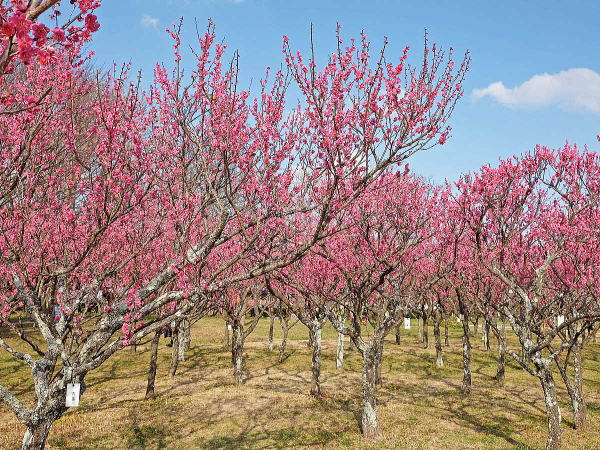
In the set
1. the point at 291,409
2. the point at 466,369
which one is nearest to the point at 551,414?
the point at 466,369

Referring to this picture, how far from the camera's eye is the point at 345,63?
7.32 meters

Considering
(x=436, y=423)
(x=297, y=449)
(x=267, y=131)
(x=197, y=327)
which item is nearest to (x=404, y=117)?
(x=267, y=131)

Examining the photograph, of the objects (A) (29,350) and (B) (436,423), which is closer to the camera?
(B) (436,423)

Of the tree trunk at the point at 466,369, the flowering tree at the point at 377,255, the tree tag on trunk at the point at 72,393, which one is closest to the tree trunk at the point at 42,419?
the tree tag on trunk at the point at 72,393

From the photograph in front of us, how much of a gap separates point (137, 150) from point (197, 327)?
31.3 m

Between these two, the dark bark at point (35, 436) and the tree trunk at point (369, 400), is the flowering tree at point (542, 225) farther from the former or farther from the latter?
the dark bark at point (35, 436)

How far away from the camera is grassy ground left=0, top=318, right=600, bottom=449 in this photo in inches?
481

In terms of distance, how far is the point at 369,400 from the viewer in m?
12.7

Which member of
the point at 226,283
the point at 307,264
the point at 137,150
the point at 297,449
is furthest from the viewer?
the point at 307,264

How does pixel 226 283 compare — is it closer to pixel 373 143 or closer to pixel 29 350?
pixel 373 143

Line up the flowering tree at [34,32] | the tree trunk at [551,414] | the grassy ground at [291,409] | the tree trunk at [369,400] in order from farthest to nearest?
the tree trunk at [369,400] < the grassy ground at [291,409] < the tree trunk at [551,414] < the flowering tree at [34,32]

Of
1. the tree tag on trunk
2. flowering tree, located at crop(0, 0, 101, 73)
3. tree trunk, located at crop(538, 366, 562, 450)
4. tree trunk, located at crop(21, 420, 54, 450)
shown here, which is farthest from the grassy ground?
flowering tree, located at crop(0, 0, 101, 73)

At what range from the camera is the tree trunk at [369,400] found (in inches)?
489

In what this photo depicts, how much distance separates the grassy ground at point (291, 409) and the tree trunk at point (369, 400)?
1.12 feet
